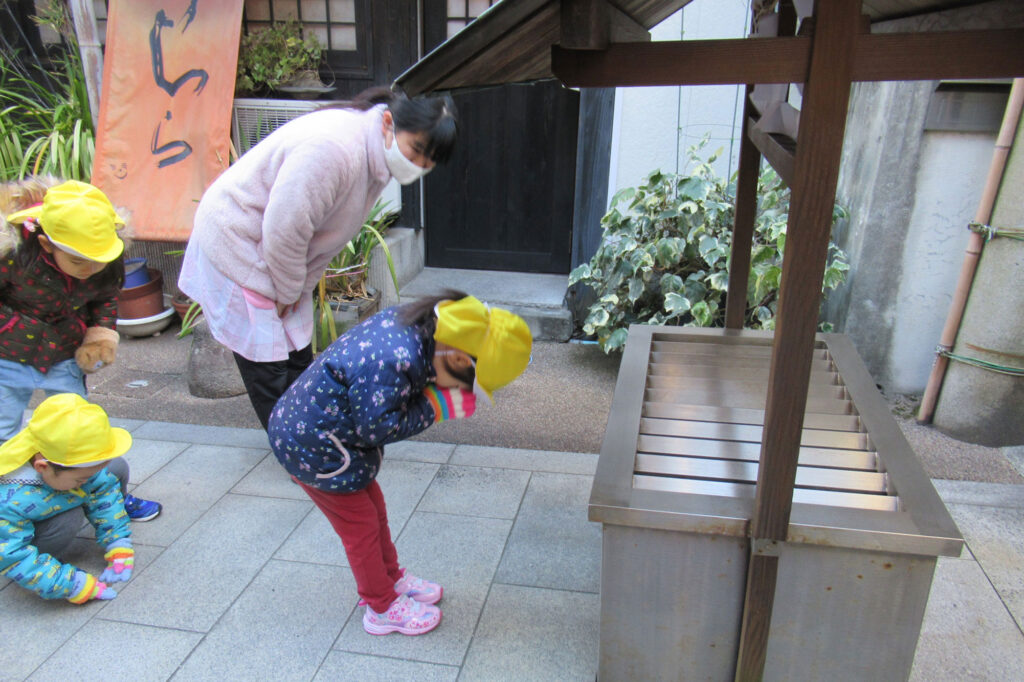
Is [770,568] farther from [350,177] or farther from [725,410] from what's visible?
[350,177]

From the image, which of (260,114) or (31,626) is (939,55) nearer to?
(31,626)

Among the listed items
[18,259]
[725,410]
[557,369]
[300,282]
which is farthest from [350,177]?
[557,369]

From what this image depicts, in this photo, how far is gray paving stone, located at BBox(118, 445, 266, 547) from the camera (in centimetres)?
304

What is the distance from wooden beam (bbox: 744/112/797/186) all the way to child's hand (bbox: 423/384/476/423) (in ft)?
3.36

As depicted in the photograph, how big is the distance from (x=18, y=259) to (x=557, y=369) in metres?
3.06

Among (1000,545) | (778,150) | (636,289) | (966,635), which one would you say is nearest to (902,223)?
(636,289)

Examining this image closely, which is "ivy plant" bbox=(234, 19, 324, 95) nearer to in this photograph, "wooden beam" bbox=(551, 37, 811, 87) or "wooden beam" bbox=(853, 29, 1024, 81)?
"wooden beam" bbox=(551, 37, 811, 87)

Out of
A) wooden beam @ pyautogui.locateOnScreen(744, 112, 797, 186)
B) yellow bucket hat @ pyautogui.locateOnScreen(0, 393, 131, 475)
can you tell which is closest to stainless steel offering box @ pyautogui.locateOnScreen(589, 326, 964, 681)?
wooden beam @ pyautogui.locateOnScreen(744, 112, 797, 186)

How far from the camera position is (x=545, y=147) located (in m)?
5.56

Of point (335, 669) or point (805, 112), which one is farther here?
point (335, 669)

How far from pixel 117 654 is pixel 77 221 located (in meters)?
1.49

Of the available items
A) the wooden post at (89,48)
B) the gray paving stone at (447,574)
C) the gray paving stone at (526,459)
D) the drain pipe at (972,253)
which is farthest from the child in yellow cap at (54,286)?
the drain pipe at (972,253)

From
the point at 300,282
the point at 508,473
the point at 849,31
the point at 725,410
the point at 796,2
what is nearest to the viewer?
the point at 849,31

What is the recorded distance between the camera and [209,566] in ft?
9.21
